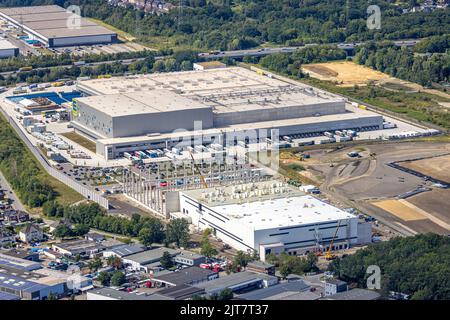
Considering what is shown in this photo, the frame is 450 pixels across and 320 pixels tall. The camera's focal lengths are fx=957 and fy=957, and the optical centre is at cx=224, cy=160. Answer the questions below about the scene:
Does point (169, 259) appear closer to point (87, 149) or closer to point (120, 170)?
point (120, 170)

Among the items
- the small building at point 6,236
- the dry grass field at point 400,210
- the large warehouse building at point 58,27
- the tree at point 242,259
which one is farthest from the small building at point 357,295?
the large warehouse building at point 58,27

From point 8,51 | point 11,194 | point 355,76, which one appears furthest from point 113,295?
point 8,51

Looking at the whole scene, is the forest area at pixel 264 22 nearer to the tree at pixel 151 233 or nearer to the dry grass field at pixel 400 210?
the dry grass field at pixel 400 210

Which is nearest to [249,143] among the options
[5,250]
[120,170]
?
[120,170]

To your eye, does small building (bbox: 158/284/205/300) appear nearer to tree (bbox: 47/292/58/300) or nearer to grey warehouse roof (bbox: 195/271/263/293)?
grey warehouse roof (bbox: 195/271/263/293)

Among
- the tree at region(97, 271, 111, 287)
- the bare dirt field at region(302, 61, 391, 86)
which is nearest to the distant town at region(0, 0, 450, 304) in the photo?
the tree at region(97, 271, 111, 287)

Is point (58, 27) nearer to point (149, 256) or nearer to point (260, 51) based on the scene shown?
point (260, 51)
